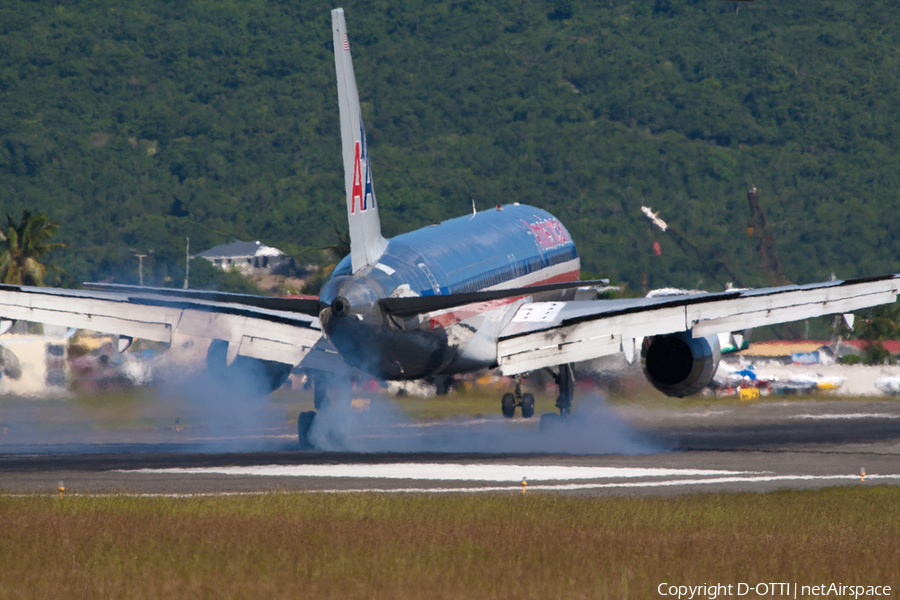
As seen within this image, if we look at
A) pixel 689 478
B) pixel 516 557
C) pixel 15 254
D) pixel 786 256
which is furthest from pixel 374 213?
pixel 786 256

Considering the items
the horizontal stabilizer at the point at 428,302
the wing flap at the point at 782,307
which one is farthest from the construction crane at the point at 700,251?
the horizontal stabilizer at the point at 428,302

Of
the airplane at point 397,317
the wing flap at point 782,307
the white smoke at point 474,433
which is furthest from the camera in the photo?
the white smoke at point 474,433

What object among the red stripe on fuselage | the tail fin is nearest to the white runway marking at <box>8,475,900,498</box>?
the red stripe on fuselage

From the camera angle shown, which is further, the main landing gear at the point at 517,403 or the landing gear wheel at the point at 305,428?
the main landing gear at the point at 517,403

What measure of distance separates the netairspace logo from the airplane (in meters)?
14.4

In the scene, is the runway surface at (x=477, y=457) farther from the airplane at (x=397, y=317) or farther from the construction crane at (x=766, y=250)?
the construction crane at (x=766, y=250)

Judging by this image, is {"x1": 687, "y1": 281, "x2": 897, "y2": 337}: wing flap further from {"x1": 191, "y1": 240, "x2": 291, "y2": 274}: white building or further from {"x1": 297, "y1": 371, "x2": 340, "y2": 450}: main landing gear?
{"x1": 191, "y1": 240, "x2": 291, "y2": 274}: white building

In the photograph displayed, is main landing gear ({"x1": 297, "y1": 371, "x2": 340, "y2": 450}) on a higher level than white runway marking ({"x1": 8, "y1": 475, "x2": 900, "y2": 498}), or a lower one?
higher

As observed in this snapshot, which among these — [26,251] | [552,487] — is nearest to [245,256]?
[26,251]

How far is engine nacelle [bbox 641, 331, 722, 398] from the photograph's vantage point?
38219 millimetres

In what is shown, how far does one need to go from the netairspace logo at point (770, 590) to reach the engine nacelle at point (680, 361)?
20330 mm

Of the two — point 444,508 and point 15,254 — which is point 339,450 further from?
point 15,254

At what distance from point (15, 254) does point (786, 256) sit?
111839 mm

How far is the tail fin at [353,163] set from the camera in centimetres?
3419
